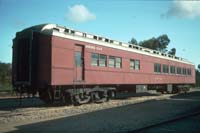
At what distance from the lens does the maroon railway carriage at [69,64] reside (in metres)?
15.8

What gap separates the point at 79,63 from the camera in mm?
17344

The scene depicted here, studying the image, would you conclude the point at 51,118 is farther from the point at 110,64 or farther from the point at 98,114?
the point at 110,64

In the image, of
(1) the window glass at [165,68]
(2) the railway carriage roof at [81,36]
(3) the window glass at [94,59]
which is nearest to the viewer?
(2) the railway carriage roof at [81,36]

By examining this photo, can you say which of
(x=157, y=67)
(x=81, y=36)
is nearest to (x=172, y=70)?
(x=157, y=67)

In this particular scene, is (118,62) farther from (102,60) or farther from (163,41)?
(163,41)

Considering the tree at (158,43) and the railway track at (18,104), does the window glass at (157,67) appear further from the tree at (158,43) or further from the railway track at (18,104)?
the tree at (158,43)

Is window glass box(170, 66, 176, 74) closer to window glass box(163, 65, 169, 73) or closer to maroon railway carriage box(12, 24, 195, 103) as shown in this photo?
window glass box(163, 65, 169, 73)

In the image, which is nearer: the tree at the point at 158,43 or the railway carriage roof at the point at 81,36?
the railway carriage roof at the point at 81,36

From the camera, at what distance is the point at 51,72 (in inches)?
610

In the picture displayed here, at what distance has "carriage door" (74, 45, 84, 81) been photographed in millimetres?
17125

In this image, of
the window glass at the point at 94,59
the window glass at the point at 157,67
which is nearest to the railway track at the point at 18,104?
the window glass at the point at 94,59

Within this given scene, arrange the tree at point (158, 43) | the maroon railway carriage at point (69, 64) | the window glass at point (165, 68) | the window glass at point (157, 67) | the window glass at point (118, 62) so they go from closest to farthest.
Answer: the maroon railway carriage at point (69, 64)
the window glass at point (118, 62)
the window glass at point (157, 67)
the window glass at point (165, 68)
the tree at point (158, 43)

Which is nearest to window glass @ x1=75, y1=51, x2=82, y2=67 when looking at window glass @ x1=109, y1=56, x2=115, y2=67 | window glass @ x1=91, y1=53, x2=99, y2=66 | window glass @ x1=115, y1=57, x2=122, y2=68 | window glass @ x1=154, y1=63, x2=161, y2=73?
window glass @ x1=91, y1=53, x2=99, y2=66

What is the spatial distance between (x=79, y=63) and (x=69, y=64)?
88cm
